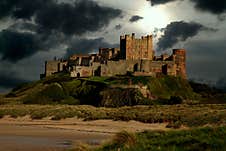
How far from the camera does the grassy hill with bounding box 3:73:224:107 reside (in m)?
84.6

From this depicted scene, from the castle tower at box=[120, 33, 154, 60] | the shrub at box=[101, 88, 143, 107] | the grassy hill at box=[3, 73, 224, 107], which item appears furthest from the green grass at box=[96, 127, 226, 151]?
the castle tower at box=[120, 33, 154, 60]

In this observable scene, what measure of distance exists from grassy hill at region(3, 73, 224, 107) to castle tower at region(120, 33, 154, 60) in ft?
58.3

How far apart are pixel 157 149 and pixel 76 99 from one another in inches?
3201

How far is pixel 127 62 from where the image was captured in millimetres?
114188

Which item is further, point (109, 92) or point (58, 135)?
point (109, 92)

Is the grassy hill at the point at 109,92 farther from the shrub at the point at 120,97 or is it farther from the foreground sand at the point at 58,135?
the foreground sand at the point at 58,135

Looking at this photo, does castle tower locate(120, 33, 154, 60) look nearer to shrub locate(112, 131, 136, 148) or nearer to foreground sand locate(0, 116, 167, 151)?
foreground sand locate(0, 116, 167, 151)

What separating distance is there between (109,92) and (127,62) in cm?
2936

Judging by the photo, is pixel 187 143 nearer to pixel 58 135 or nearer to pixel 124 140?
pixel 124 140

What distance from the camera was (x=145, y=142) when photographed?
11867 mm

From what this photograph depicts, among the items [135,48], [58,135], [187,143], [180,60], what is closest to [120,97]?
[180,60]

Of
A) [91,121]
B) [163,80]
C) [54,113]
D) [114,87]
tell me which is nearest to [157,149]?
[91,121]

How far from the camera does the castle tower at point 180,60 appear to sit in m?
120

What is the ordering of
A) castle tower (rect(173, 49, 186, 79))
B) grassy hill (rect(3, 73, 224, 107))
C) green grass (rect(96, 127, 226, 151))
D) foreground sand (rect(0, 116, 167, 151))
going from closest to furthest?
green grass (rect(96, 127, 226, 151)), foreground sand (rect(0, 116, 167, 151)), grassy hill (rect(3, 73, 224, 107)), castle tower (rect(173, 49, 186, 79))
